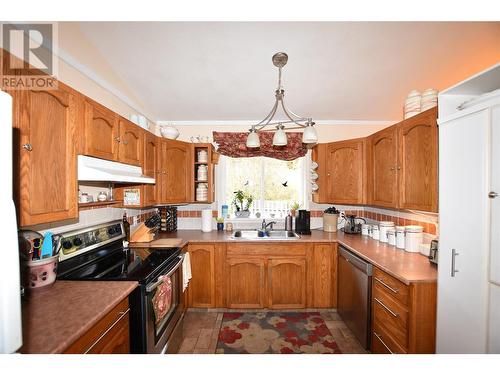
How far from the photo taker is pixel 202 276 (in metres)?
2.38

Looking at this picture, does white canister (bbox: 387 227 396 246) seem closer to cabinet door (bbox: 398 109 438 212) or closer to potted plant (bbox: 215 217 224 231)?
cabinet door (bbox: 398 109 438 212)

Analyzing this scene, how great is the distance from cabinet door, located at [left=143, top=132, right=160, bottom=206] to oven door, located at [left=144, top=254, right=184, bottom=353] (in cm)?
73

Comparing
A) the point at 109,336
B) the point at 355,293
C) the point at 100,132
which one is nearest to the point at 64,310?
the point at 109,336

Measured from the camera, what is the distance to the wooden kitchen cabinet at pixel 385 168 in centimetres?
192

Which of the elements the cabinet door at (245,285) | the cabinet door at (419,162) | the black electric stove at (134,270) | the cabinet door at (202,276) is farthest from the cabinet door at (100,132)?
the cabinet door at (419,162)

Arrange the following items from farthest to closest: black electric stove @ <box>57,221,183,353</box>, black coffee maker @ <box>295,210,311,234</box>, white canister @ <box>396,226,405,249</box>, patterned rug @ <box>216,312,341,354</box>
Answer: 1. black coffee maker @ <box>295,210,311,234</box>
2. white canister @ <box>396,226,405,249</box>
3. patterned rug @ <box>216,312,341,354</box>
4. black electric stove @ <box>57,221,183,353</box>

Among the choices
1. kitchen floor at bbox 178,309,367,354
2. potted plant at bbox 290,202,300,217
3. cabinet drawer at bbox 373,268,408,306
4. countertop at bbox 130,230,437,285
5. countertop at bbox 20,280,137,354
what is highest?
potted plant at bbox 290,202,300,217

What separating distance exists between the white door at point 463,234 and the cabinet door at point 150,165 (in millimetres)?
2340

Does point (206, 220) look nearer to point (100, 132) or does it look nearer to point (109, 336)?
point (100, 132)

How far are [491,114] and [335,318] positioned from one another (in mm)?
2231

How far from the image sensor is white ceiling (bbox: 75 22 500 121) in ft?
5.58

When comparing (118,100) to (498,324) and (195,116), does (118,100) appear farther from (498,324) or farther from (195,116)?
(498,324)

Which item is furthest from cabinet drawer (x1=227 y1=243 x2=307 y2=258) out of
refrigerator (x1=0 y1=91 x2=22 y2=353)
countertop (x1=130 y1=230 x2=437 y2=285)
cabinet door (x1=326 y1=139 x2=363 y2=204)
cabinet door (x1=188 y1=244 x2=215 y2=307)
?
refrigerator (x1=0 y1=91 x2=22 y2=353)
